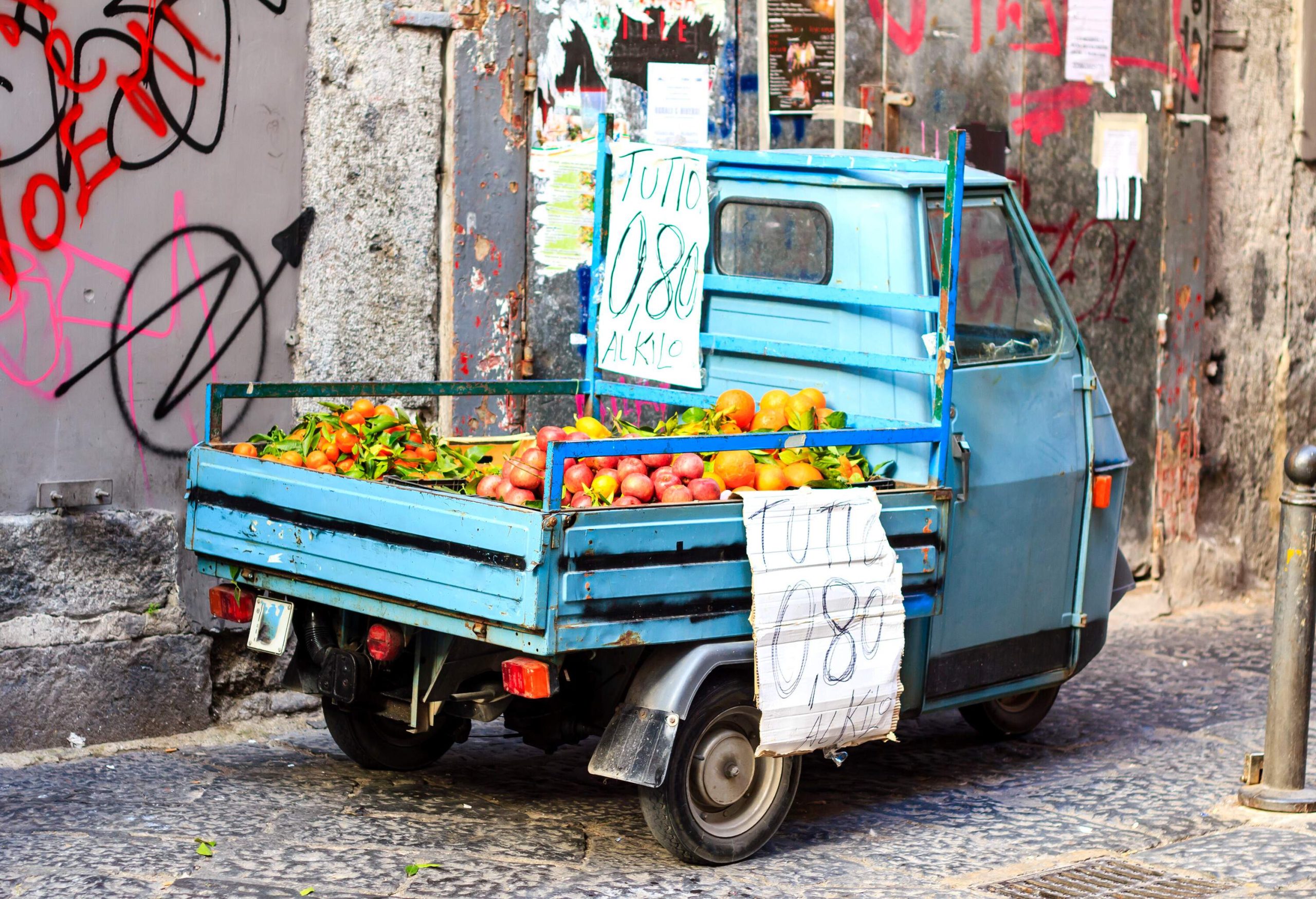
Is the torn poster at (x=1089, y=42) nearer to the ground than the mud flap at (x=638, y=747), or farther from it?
farther from it

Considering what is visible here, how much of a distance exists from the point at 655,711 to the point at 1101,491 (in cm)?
207

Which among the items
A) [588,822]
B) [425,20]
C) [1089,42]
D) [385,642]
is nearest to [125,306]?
[425,20]

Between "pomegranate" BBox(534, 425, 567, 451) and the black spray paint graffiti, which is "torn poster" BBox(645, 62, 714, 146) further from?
"pomegranate" BBox(534, 425, 567, 451)

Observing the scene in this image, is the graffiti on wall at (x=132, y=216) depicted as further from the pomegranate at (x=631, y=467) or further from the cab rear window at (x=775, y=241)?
the pomegranate at (x=631, y=467)

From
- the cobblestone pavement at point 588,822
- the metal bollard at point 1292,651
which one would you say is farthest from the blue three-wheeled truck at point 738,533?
the metal bollard at point 1292,651

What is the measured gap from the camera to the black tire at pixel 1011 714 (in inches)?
233

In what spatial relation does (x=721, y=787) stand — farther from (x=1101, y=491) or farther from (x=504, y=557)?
(x=1101, y=491)

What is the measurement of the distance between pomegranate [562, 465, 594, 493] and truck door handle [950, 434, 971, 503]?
3.88 ft

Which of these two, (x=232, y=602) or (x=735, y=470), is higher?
(x=735, y=470)

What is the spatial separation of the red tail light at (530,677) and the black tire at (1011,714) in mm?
2274

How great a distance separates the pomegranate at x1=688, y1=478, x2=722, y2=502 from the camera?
441 cm

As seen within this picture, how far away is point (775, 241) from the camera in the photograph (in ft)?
17.3

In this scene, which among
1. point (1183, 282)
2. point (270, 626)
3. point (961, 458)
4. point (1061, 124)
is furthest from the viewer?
point (1183, 282)

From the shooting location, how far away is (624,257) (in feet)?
18.3
